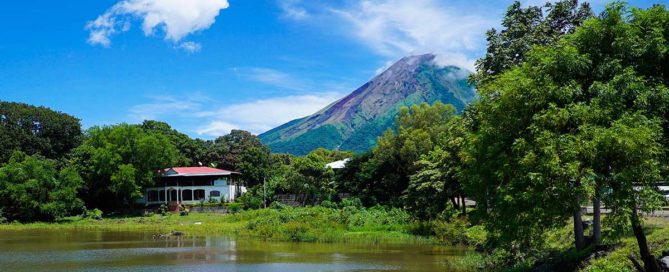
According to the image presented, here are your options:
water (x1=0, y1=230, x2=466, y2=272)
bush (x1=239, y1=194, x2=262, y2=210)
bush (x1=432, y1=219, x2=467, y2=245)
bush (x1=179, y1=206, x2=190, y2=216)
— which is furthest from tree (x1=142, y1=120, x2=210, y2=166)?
bush (x1=432, y1=219, x2=467, y2=245)

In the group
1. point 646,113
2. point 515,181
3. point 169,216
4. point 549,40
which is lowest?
point 169,216

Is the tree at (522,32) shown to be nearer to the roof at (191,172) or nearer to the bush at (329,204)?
the bush at (329,204)

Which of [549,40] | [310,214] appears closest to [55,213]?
[310,214]

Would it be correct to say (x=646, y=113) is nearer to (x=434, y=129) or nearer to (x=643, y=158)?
(x=643, y=158)

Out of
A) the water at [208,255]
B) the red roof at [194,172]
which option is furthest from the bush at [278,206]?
the red roof at [194,172]

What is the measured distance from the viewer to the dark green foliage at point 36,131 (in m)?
65.1

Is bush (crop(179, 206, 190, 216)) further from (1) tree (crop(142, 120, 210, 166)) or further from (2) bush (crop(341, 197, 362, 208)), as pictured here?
(1) tree (crop(142, 120, 210, 166))

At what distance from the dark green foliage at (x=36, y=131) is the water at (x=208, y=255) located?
30.8 metres

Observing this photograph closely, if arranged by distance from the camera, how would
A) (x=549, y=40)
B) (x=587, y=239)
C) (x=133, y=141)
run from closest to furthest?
1. (x=587, y=239)
2. (x=549, y=40)
3. (x=133, y=141)

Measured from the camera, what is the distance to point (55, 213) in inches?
2064

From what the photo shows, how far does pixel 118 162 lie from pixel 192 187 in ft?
35.0

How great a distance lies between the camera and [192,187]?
66062 mm

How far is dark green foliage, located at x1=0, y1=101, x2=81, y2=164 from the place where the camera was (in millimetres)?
65125

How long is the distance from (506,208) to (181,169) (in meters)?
55.8
